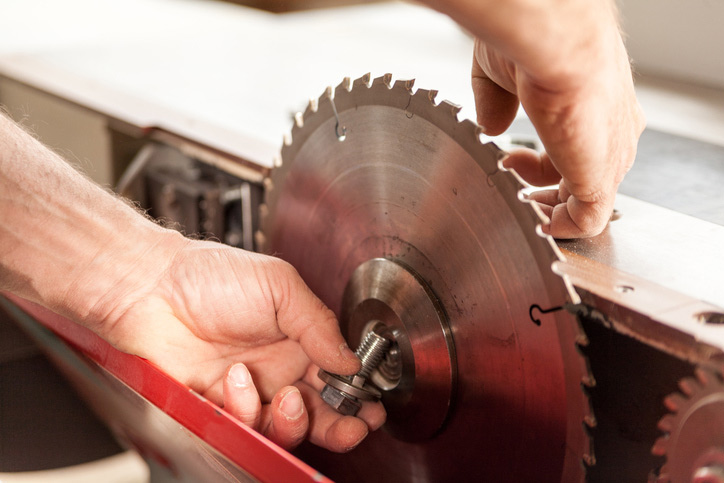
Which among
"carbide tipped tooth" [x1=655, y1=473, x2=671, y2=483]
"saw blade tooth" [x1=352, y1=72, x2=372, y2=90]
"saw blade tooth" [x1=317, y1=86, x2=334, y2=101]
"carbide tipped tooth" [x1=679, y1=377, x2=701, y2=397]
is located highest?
"saw blade tooth" [x1=352, y1=72, x2=372, y2=90]

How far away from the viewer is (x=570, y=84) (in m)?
0.51

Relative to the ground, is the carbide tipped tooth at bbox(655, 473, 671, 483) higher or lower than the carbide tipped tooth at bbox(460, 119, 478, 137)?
lower

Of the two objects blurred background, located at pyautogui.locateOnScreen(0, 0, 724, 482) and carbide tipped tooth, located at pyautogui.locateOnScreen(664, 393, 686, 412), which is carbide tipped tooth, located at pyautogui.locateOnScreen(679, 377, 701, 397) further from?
blurred background, located at pyautogui.locateOnScreen(0, 0, 724, 482)

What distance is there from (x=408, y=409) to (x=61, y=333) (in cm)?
42

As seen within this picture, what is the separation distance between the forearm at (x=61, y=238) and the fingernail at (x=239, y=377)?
184 millimetres

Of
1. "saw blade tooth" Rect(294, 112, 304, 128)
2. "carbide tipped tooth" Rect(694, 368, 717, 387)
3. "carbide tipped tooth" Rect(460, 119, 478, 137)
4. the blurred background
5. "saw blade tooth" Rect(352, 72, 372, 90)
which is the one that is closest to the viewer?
"carbide tipped tooth" Rect(694, 368, 717, 387)

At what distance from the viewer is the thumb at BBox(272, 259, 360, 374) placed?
0.73m

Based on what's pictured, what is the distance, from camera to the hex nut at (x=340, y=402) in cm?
70

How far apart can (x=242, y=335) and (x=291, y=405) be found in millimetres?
144

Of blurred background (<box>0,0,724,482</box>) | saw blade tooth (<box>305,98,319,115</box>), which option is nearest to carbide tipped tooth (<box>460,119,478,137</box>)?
saw blade tooth (<box>305,98,319,115</box>)

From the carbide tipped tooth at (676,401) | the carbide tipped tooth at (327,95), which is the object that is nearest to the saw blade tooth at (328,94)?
the carbide tipped tooth at (327,95)

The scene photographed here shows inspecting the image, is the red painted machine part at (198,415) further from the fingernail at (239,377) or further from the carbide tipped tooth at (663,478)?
the carbide tipped tooth at (663,478)

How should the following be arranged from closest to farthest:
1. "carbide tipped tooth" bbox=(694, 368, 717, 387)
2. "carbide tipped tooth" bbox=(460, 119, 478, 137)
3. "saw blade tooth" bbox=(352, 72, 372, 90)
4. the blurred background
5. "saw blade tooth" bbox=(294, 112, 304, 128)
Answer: "carbide tipped tooth" bbox=(694, 368, 717, 387)
"carbide tipped tooth" bbox=(460, 119, 478, 137)
"saw blade tooth" bbox=(352, 72, 372, 90)
"saw blade tooth" bbox=(294, 112, 304, 128)
the blurred background

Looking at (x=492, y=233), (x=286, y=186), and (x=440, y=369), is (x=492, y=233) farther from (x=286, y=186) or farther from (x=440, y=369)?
(x=286, y=186)
